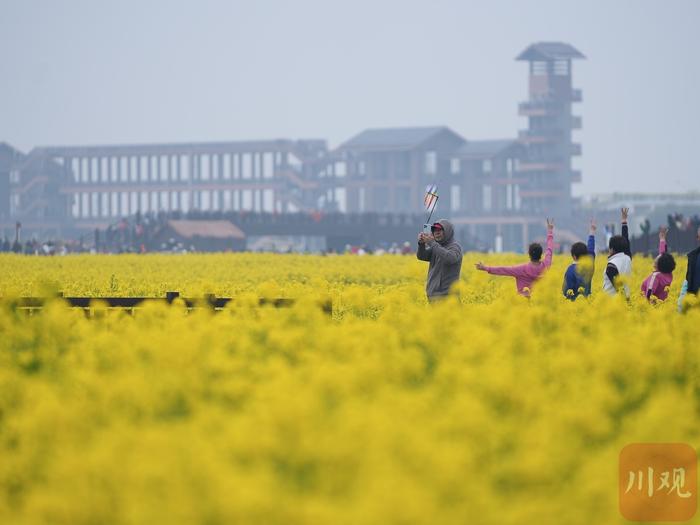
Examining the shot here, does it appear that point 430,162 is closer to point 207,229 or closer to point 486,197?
point 486,197

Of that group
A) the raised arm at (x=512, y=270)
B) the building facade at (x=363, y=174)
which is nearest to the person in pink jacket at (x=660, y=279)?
the raised arm at (x=512, y=270)

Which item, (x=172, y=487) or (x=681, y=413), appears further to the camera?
(x=681, y=413)

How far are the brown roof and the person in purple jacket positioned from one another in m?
66.2

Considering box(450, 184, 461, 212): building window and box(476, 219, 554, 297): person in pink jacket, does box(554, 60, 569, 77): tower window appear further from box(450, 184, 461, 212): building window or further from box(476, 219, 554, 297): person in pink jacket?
box(476, 219, 554, 297): person in pink jacket

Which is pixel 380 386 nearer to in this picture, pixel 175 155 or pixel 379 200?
pixel 379 200

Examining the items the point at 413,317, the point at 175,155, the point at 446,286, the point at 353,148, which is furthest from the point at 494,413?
the point at 175,155

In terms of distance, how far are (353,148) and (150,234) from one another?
2274 inches

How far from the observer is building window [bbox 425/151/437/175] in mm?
131750

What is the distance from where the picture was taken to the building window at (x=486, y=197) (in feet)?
449

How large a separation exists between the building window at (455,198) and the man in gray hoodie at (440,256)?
12288 centimetres

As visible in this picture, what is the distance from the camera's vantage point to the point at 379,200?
13788 centimetres

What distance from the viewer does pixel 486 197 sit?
138375 mm

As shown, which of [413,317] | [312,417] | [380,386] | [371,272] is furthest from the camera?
[371,272]

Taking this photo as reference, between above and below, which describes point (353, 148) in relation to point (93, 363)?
above
